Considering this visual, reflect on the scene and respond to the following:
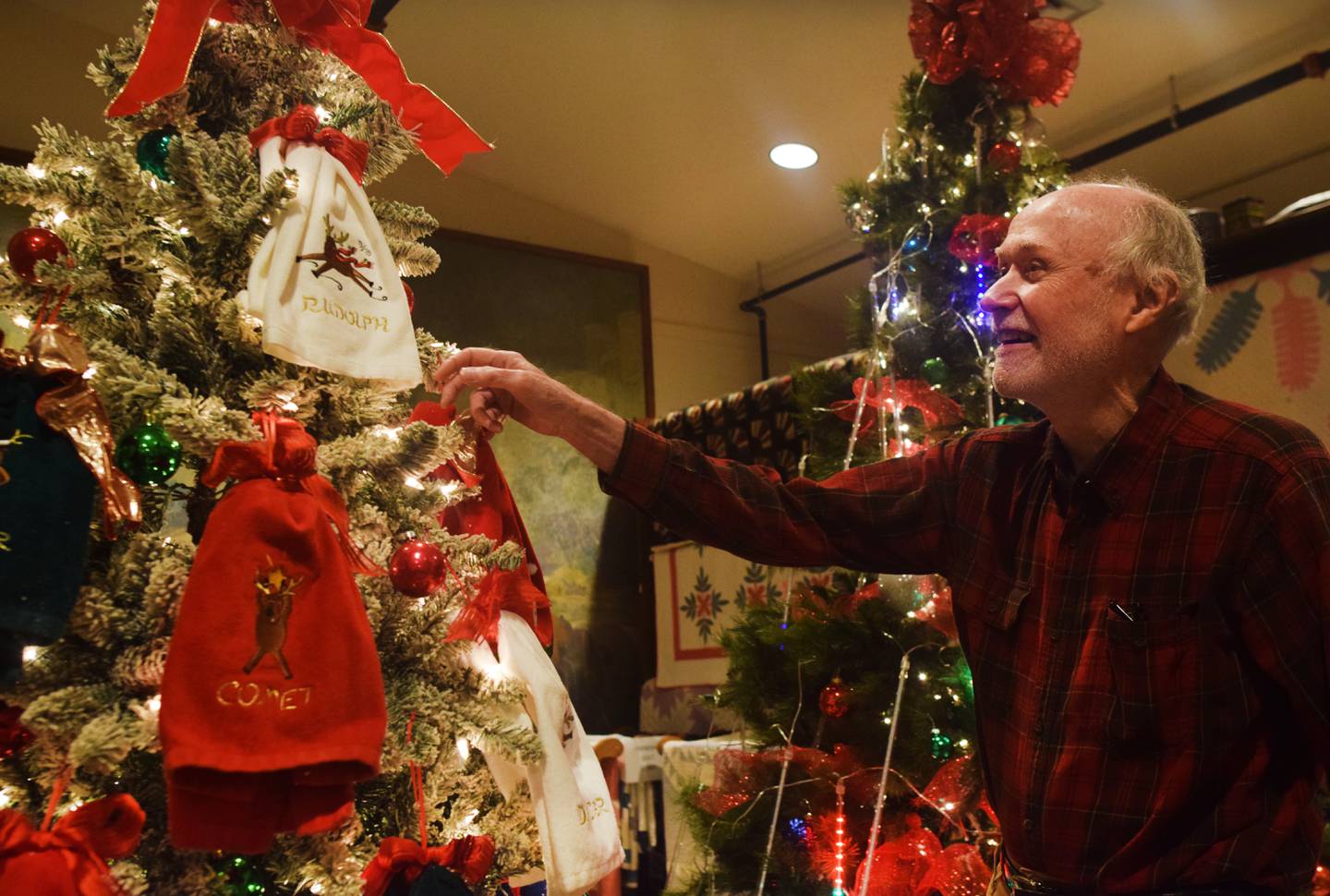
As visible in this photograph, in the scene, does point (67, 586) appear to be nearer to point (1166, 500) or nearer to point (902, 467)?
point (902, 467)

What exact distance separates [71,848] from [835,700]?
1587 millimetres

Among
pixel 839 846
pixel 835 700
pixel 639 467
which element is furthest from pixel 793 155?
pixel 639 467

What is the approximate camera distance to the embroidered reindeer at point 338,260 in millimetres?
1263

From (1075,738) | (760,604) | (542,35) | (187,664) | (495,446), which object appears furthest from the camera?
(495,446)

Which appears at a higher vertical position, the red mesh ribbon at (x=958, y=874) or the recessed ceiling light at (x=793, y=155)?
the recessed ceiling light at (x=793, y=155)

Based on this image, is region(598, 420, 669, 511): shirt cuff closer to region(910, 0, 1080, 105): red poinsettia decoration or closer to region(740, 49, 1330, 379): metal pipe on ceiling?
region(910, 0, 1080, 105): red poinsettia decoration

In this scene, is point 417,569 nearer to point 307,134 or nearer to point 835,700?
point 307,134

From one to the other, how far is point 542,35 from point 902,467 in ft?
9.21

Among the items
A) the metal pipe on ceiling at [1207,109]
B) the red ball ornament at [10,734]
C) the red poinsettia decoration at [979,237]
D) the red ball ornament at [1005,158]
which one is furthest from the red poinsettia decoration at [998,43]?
the red ball ornament at [10,734]

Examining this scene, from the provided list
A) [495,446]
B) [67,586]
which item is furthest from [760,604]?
[495,446]

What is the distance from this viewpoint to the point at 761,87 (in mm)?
3918

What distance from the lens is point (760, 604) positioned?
2615 millimetres

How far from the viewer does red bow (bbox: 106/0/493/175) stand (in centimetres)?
125

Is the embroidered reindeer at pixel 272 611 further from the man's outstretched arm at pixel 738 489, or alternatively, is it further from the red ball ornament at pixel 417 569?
the man's outstretched arm at pixel 738 489
